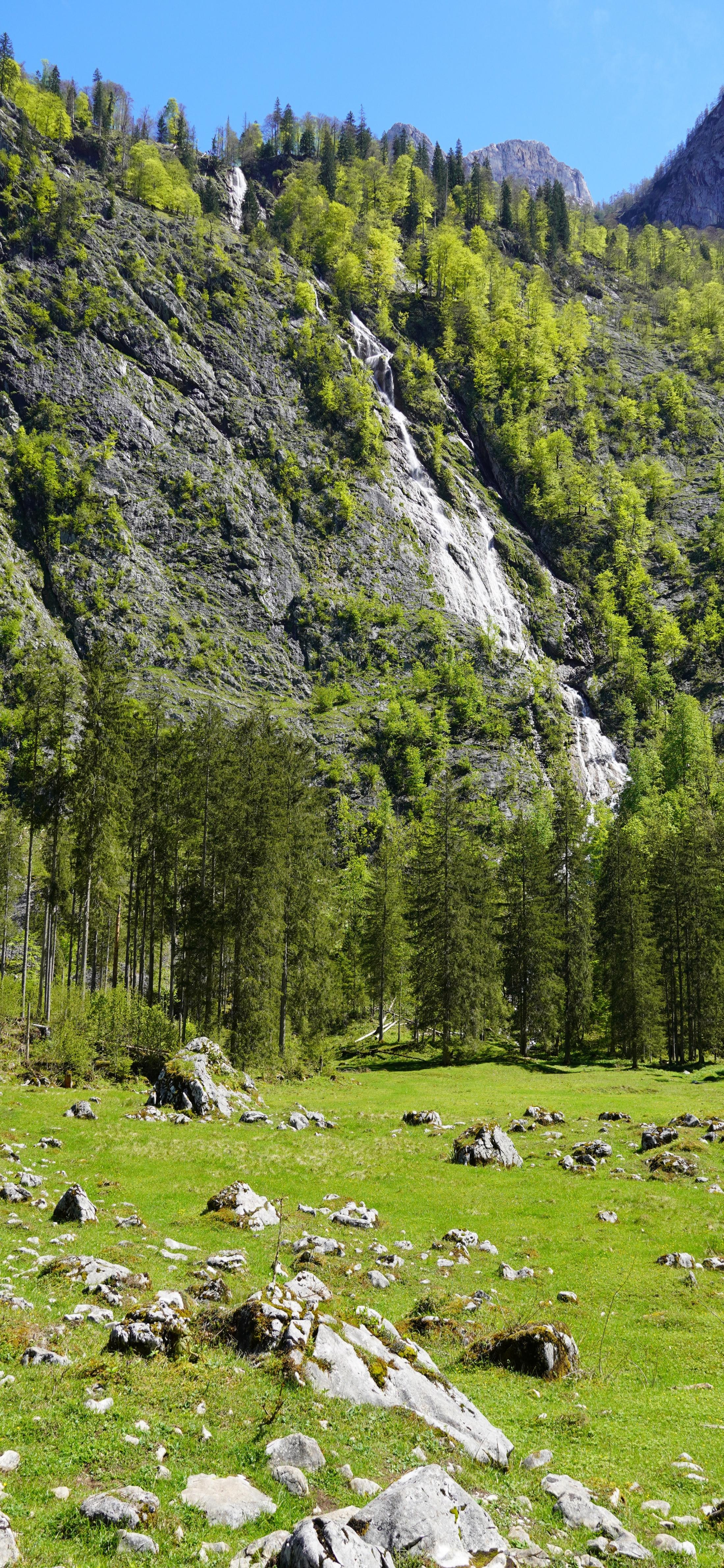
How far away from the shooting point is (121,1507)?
23.7ft

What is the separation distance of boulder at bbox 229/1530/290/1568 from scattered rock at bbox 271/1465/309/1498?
3.10ft

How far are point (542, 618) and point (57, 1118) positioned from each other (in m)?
152

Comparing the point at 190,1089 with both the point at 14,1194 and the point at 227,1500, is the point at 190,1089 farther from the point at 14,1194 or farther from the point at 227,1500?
the point at 227,1500

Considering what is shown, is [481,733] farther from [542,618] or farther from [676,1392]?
[676,1392]

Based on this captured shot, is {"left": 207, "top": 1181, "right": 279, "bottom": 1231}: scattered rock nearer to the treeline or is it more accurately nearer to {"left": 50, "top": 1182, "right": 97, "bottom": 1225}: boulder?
{"left": 50, "top": 1182, "right": 97, "bottom": 1225}: boulder

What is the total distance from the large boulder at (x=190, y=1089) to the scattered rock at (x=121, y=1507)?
23.0 m

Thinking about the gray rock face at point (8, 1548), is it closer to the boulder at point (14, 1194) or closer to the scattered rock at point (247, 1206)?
the boulder at point (14, 1194)

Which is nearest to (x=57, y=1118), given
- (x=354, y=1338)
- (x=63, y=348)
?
(x=354, y=1338)

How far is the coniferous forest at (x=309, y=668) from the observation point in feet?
150

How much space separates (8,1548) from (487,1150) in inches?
870

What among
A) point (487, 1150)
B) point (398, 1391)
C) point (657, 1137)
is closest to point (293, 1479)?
point (398, 1391)

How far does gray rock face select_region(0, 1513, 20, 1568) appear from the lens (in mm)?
6410

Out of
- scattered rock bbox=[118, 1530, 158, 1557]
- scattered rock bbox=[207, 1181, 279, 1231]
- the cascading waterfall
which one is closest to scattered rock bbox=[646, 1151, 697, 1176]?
scattered rock bbox=[207, 1181, 279, 1231]

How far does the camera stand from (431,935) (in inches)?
2328
